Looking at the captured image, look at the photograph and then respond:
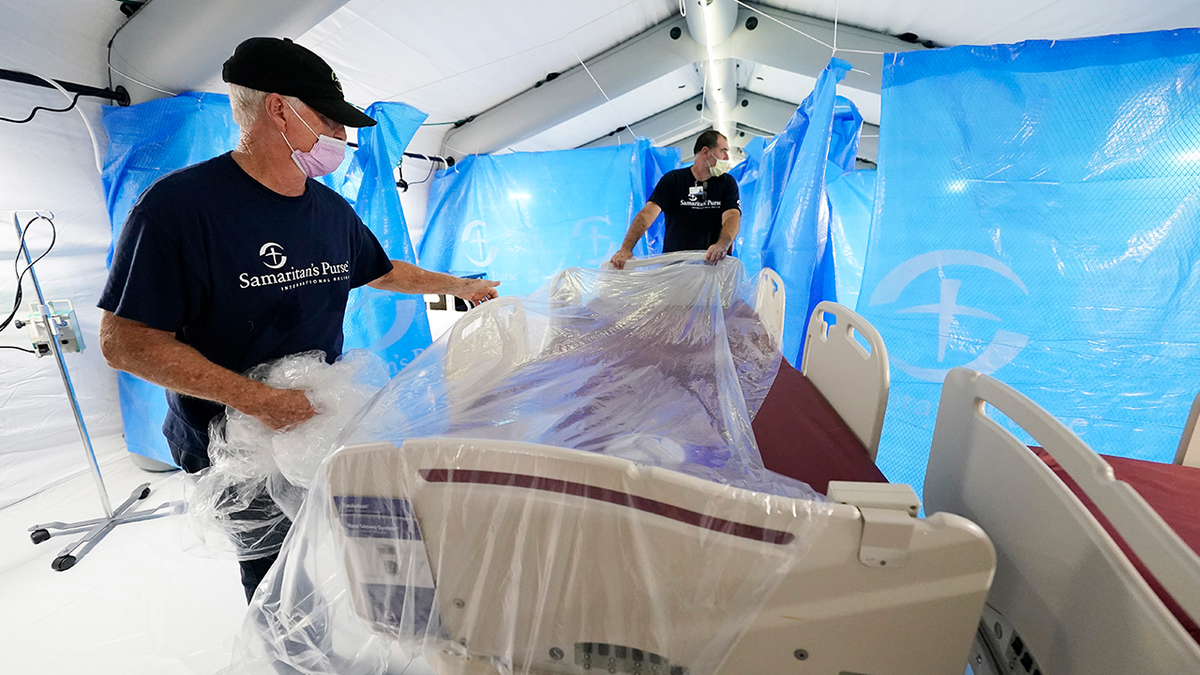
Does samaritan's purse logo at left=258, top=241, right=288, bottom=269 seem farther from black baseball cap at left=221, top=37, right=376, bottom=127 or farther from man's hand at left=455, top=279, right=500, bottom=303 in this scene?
man's hand at left=455, top=279, right=500, bottom=303

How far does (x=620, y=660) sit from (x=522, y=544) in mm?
225

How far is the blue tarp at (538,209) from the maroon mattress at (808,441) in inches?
109

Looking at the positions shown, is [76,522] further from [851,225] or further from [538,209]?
[851,225]

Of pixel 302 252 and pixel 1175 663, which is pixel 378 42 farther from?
pixel 1175 663

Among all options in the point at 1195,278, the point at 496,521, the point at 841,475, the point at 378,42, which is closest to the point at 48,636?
the point at 496,521

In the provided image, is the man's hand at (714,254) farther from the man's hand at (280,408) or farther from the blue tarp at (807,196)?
the man's hand at (280,408)

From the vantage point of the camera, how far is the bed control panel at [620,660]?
2.12 feet

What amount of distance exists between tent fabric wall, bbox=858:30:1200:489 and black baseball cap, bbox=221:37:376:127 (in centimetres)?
190

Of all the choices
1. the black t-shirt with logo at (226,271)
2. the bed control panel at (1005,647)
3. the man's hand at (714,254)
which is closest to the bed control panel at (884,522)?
the bed control panel at (1005,647)

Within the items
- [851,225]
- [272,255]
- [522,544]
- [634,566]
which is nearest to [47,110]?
[272,255]

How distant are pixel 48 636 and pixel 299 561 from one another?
150 cm

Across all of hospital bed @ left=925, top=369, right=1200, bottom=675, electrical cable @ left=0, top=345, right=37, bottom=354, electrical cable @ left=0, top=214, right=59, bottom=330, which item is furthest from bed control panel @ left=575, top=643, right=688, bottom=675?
electrical cable @ left=0, top=345, right=37, bottom=354

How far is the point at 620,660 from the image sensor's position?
0.66 meters

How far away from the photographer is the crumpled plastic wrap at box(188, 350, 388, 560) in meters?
0.83
